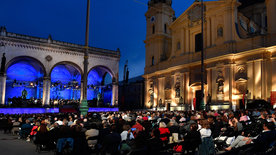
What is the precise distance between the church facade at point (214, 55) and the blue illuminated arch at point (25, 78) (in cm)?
1735

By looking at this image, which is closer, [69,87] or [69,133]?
[69,133]

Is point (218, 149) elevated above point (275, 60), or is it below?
below

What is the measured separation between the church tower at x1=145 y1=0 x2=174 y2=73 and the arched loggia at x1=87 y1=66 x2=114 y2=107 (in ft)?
29.0

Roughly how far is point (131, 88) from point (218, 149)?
3746 cm

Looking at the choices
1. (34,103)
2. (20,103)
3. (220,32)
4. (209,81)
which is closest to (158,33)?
(220,32)

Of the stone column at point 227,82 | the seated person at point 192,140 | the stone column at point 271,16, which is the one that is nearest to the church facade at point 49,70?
the stone column at point 227,82

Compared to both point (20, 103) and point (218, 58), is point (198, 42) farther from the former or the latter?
point (20, 103)

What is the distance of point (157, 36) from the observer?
37625 millimetres

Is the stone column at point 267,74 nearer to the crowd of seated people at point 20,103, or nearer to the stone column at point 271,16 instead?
the stone column at point 271,16

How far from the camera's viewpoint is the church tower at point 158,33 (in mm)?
37531

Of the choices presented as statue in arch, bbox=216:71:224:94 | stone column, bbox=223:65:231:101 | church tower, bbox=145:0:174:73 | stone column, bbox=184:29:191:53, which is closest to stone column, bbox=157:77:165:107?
church tower, bbox=145:0:174:73

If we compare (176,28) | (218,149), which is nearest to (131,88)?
(176,28)

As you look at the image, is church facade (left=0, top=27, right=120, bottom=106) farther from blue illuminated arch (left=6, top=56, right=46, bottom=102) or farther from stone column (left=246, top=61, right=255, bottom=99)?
stone column (left=246, top=61, right=255, bottom=99)

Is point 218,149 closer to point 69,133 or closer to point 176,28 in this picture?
point 69,133
